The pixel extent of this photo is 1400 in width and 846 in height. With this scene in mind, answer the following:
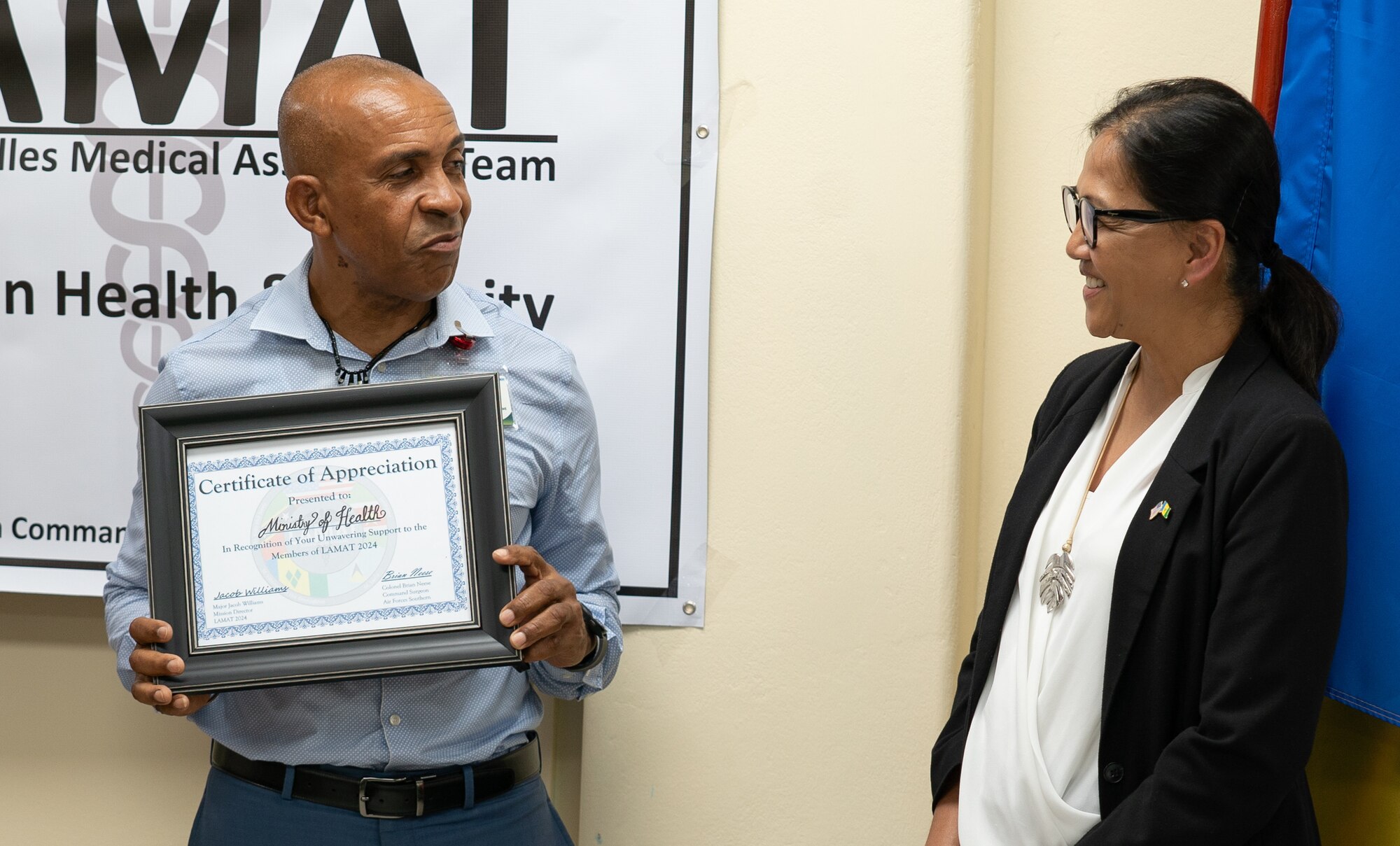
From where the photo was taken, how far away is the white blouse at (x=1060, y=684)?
55.7 inches

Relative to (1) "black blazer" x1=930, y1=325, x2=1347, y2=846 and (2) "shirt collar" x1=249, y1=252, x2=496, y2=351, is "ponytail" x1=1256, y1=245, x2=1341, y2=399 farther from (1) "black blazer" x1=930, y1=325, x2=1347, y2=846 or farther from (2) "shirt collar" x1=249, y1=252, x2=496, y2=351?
(2) "shirt collar" x1=249, y1=252, x2=496, y2=351

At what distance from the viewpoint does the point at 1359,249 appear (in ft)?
4.95

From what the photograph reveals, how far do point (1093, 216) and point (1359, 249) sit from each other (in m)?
0.35

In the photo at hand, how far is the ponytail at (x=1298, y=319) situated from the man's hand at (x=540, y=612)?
3.03 ft

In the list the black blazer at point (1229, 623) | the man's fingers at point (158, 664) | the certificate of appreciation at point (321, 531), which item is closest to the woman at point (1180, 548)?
the black blazer at point (1229, 623)

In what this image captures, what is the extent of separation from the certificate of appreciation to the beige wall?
0.73m

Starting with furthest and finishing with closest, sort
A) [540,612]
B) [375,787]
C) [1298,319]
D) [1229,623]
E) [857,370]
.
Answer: [857,370]
[375,787]
[540,612]
[1298,319]
[1229,623]

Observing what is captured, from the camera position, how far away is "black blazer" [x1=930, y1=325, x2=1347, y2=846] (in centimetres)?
129

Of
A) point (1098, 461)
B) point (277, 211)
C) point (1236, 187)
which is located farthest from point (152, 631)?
point (1236, 187)

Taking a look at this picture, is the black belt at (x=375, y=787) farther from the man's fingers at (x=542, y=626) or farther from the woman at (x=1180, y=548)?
the woman at (x=1180, y=548)

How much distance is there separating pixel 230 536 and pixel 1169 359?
1197mm

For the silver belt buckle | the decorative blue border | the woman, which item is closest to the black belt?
the silver belt buckle

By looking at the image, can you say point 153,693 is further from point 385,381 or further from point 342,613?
point 385,381

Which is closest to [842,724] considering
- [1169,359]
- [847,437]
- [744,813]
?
[744,813]
